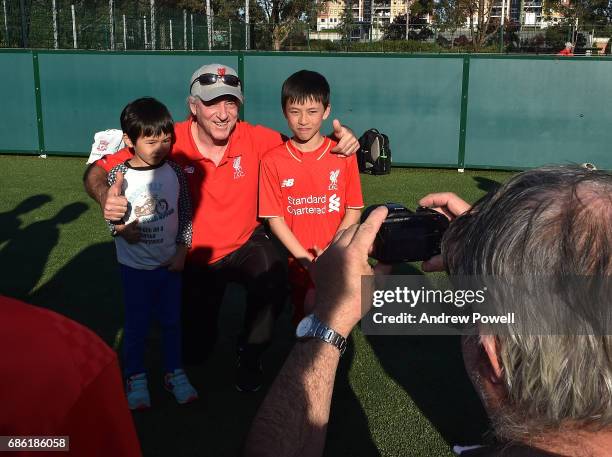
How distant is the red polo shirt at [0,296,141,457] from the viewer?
2.81 ft

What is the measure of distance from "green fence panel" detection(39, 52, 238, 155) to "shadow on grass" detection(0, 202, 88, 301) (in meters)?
4.14

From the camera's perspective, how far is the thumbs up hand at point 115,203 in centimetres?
326

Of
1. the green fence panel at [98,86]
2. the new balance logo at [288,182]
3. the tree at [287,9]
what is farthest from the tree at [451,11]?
the new balance logo at [288,182]

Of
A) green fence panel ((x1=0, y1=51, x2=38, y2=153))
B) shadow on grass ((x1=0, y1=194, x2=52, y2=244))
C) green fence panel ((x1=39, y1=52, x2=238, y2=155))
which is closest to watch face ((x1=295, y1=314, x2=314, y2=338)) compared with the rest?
shadow on grass ((x1=0, y1=194, x2=52, y2=244))

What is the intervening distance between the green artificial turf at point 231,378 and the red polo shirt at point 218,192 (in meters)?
0.85

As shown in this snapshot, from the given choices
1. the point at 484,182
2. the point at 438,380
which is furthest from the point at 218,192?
the point at 484,182

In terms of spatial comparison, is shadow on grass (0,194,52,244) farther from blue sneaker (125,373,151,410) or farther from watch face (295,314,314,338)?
watch face (295,314,314,338)

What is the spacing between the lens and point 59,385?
88 cm

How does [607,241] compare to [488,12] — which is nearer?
[607,241]

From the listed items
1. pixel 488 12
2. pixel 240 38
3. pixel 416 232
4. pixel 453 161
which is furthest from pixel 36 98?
pixel 488 12

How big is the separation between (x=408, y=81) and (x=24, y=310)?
10.7 m

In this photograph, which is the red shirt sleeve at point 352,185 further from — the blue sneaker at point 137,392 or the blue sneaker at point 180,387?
the blue sneaker at point 137,392

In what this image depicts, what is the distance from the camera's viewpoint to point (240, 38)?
1099 inches

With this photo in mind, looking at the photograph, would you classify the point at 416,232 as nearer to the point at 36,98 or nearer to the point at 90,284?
the point at 90,284
